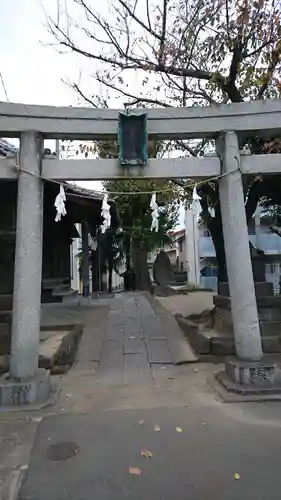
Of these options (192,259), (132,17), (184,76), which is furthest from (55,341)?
(192,259)

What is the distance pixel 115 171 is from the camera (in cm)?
599

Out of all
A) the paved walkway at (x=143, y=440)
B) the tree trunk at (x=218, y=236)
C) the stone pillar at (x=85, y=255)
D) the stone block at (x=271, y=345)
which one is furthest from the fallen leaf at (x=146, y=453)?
the stone pillar at (x=85, y=255)

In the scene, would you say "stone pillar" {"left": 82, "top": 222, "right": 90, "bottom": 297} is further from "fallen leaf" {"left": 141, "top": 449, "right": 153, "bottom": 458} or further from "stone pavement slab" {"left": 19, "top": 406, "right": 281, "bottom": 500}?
"fallen leaf" {"left": 141, "top": 449, "right": 153, "bottom": 458}

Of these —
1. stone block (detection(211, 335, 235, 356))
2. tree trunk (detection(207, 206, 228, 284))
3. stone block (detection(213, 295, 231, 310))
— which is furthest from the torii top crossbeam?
tree trunk (detection(207, 206, 228, 284))

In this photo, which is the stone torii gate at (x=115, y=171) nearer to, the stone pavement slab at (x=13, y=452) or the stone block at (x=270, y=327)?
the stone pavement slab at (x=13, y=452)

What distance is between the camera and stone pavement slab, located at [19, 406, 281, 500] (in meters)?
3.34

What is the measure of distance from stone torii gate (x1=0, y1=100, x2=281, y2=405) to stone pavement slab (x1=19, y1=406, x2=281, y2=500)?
45.4 inches

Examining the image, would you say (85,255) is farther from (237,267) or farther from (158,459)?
(158,459)

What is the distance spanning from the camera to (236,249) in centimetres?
607

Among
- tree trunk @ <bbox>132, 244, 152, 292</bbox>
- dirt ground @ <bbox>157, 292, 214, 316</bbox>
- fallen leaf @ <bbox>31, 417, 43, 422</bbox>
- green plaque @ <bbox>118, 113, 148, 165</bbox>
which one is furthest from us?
tree trunk @ <bbox>132, 244, 152, 292</bbox>

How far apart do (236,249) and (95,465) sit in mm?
3542

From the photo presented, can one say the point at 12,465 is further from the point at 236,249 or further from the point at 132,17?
the point at 132,17

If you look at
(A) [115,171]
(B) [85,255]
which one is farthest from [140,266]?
(A) [115,171]

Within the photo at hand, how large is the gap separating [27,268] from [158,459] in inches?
119
